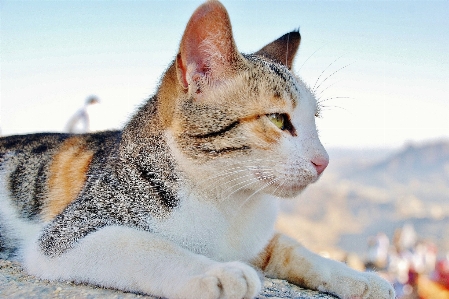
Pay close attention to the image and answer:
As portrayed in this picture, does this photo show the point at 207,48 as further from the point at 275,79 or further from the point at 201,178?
the point at 201,178

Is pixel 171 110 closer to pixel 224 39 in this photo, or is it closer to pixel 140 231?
pixel 224 39

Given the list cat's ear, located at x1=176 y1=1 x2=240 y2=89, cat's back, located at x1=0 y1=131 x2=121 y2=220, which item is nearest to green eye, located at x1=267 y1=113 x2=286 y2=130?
cat's ear, located at x1=176 y1=1 x2=240 y2=89

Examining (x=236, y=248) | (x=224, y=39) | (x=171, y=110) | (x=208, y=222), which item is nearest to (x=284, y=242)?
(x=236, y=248)

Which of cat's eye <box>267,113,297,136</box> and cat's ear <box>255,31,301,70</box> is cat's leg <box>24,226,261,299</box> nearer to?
cat's eye <box>267,113,297,136</box>

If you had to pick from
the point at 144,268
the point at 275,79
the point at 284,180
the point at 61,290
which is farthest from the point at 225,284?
the point at 275,79

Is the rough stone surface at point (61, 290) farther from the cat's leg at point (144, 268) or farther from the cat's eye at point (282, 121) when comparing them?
the cat's eye at point (282, 121)

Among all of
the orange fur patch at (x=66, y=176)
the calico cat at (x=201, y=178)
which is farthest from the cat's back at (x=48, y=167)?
the calico cat at (x=201, y=178)

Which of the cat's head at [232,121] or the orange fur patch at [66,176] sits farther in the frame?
the orange fur patch at [66,176]
